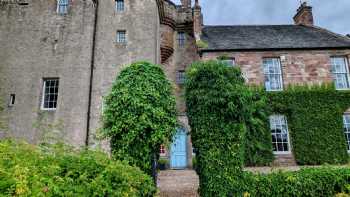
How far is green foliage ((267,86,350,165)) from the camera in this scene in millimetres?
15242

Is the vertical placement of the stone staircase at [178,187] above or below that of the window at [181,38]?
below

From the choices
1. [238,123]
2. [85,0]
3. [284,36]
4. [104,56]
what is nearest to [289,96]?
[284,36]

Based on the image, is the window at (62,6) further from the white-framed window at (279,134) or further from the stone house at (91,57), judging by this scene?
the white-framed window at (279,134)

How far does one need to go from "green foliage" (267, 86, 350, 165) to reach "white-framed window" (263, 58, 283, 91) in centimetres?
74

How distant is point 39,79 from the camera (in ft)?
53.3

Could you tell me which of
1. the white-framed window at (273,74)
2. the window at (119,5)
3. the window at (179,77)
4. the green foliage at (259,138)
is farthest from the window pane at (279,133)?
the window at (119,5)

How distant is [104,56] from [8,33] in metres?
6.93

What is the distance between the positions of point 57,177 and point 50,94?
47.7ft

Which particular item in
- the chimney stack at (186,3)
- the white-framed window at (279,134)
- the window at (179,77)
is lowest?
the white-framed window at (279,134)

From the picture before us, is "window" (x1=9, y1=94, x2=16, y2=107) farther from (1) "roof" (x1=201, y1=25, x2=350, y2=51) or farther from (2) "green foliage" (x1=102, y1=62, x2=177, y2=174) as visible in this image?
(1) "roof" (x1=201, y1=25, x2=350, y2=51)

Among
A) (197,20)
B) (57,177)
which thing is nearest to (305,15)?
(197,20)

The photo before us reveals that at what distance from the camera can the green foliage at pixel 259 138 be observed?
15.2m

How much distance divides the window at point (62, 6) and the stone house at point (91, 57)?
0.07 meters

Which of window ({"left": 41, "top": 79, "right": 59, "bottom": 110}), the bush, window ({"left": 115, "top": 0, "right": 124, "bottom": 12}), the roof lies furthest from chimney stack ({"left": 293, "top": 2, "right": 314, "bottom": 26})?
the bush
